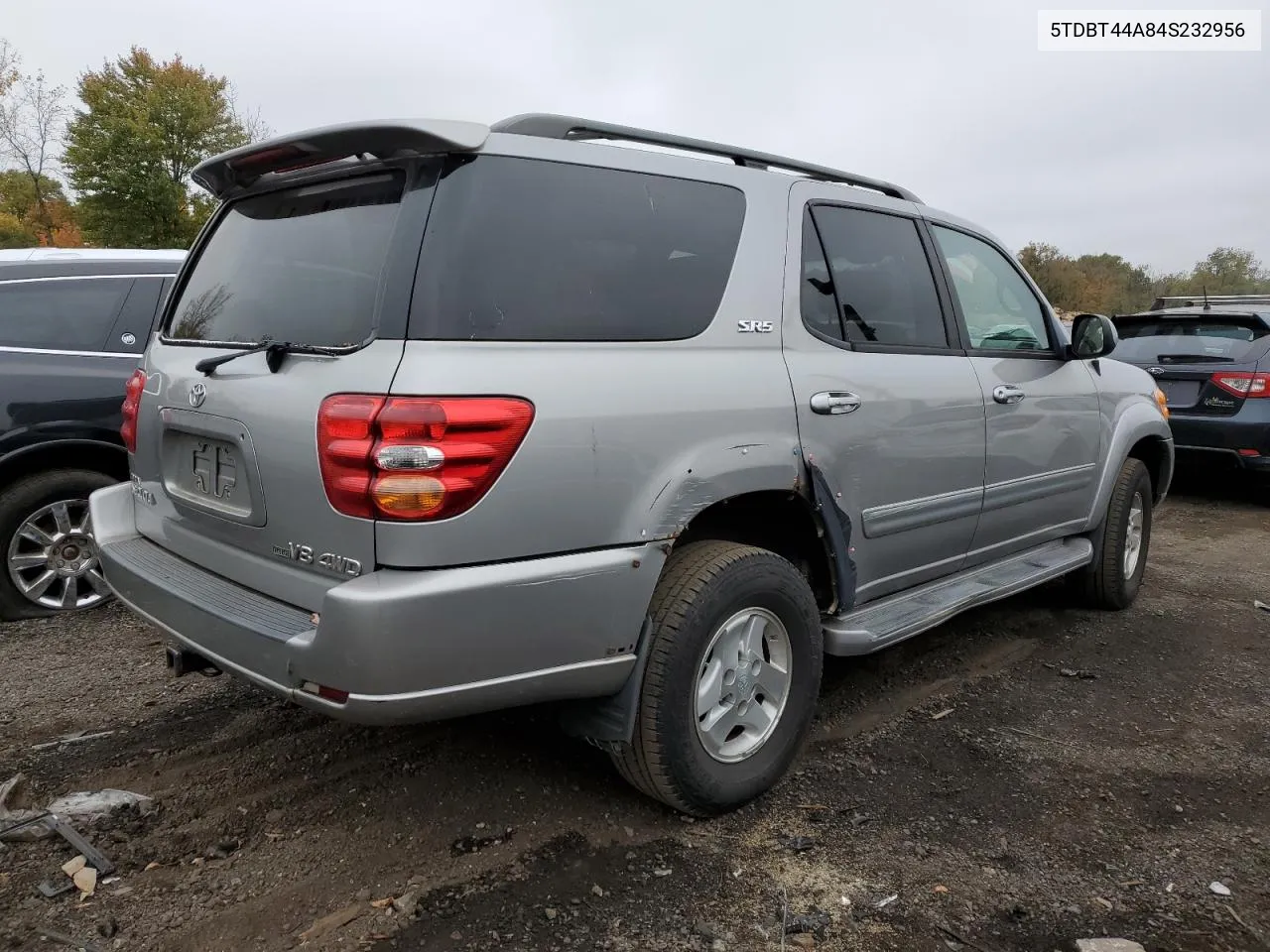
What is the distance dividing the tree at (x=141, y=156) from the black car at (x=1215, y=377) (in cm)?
2998

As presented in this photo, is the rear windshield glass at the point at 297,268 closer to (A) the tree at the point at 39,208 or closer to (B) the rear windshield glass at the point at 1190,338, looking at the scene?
(B) the rear windshield glass at the point at 1190,338

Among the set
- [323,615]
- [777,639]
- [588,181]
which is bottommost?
[777,639]

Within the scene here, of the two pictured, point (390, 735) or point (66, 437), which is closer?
point (390, 735)

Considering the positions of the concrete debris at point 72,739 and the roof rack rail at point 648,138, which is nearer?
the roof rack rail at point 648,138

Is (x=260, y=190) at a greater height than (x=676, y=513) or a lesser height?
greater

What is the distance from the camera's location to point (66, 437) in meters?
4.36

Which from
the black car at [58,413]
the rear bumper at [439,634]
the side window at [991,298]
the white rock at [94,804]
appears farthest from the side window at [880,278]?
the black car at [58,413]

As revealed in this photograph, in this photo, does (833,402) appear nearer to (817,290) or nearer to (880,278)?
(817,290)

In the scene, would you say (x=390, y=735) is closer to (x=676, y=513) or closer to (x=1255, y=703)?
(x=676, y=513)

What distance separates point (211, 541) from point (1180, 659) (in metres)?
4.12

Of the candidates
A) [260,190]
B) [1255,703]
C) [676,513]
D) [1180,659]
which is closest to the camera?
[676,513]

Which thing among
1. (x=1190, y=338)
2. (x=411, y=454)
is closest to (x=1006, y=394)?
(x=411, y=454)

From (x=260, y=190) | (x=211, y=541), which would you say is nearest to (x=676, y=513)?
(x=211, y=541)

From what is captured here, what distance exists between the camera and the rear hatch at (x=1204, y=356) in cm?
727
